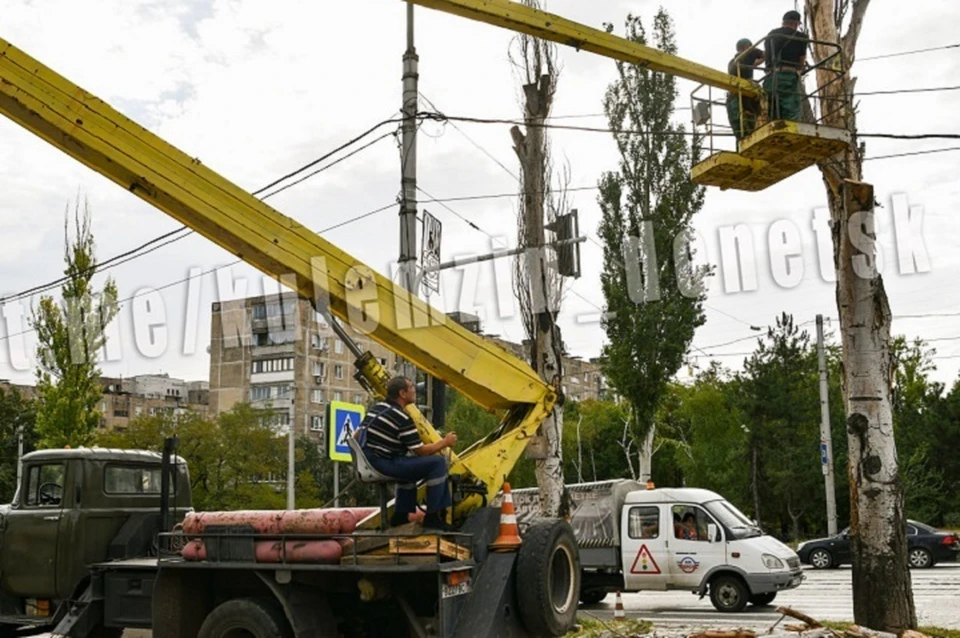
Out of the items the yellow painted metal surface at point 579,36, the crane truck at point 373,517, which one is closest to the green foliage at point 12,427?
the crane truck at point 373,517

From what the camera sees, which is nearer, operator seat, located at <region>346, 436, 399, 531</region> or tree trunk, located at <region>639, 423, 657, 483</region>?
operator seat, located at <region>346, 436, 399, 531</region>

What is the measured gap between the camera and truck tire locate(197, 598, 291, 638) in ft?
24.9

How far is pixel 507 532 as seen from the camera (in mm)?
8023

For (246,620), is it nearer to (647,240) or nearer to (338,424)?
(338,424)

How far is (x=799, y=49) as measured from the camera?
36.4 feet

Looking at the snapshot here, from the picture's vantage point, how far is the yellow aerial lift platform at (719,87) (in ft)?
34.5

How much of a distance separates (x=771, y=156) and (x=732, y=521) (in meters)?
7.93

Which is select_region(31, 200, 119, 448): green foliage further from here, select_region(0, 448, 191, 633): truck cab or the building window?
the building window

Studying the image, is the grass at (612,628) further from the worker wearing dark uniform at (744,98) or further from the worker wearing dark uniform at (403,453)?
the worker wearing dark uniform at (744,98)

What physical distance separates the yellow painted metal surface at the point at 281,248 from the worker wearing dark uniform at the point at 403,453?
562mm

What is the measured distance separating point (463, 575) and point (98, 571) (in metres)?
4.66

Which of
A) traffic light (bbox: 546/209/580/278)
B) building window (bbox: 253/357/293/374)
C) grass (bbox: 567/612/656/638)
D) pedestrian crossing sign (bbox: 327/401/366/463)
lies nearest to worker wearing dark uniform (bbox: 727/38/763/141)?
traffic light (bbox: 546/209/580/278)

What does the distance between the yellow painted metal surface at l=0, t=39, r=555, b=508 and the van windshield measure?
842cm

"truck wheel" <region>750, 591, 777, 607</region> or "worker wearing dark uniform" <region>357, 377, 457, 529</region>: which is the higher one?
"worker wearing dark uniform" <region>357, 377, 457, 529</region>
